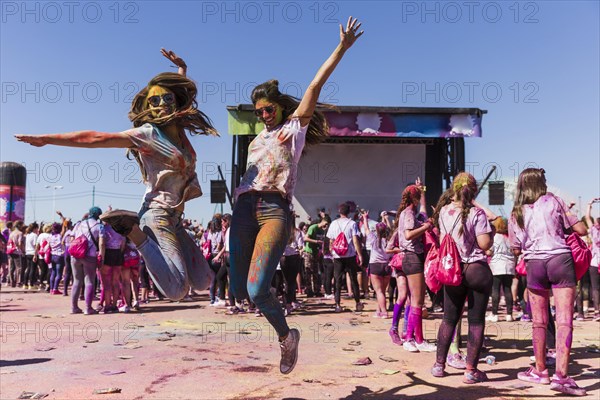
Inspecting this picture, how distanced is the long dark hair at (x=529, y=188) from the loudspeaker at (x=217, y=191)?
47.3 ft

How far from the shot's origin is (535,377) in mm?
5609

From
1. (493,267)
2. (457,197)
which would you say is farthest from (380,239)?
(457,197)

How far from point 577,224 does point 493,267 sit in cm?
446

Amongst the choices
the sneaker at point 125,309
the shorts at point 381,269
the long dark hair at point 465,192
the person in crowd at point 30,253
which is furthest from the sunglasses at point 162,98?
the person in crowd at point 30,253

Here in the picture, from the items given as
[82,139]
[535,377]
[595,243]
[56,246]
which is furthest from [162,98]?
[56,246]

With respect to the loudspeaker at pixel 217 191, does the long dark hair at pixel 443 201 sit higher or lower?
lower

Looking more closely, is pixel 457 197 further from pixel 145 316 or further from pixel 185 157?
pixel 145 316

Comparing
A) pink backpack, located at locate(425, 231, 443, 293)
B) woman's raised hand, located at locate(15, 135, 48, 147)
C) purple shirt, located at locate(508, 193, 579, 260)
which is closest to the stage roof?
pink backpack, located at locate(425, 231, 443, 293)

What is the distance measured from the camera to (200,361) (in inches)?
249

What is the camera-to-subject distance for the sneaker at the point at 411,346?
23.1 ft

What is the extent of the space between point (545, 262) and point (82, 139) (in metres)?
4.30

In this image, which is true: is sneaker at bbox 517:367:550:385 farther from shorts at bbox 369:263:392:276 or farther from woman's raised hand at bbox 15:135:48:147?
woman's raised hand at bbox 15:135:48:147

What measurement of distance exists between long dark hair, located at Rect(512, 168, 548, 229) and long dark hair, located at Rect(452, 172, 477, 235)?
0.48 meters

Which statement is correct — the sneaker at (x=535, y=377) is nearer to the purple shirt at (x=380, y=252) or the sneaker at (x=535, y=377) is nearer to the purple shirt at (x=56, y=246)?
the purple shirt at (x=380, y=252)
